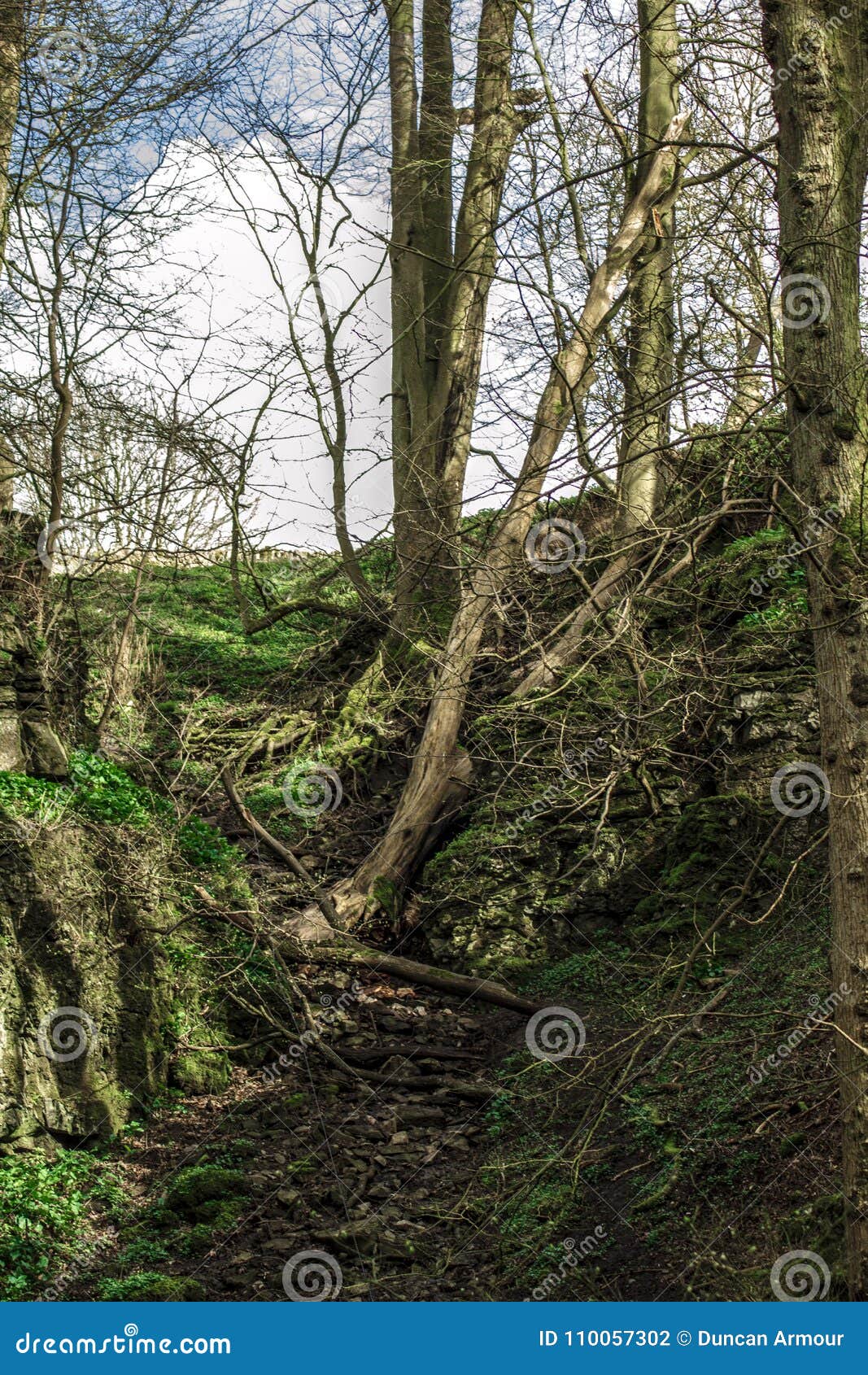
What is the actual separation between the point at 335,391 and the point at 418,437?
84.7 inches

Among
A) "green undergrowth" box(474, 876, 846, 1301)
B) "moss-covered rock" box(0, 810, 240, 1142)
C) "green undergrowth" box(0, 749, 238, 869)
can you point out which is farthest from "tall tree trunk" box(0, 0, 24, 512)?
"green undergrowth" box(474, 876, 846, 1301)

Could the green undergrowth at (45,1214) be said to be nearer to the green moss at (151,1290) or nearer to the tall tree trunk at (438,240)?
the green moss at (151,1290)

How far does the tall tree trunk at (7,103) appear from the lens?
8445 mm

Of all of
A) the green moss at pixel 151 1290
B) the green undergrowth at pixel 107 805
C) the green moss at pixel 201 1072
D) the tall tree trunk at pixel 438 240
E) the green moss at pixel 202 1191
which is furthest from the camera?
the tall tree trunk at pixel 438 240

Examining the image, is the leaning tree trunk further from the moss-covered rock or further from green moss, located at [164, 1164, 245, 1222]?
the moss-covered rock

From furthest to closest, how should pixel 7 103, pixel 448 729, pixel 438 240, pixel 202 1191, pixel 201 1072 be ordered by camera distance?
1. pixel 438 240
2. pixel 448 729
3. pixel 7 103
4. pixel 201 1072
5. pixel 202 1191

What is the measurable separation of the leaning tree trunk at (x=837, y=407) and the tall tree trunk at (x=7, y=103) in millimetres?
5971

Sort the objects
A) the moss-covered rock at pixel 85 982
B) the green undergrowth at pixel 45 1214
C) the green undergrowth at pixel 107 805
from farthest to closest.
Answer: the green undergrowth at pixel 107 805, the moss-covered rock at pixel 85 982, the green undergrowth at pixel 45 1214

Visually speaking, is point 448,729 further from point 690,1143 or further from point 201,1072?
point 690,1143

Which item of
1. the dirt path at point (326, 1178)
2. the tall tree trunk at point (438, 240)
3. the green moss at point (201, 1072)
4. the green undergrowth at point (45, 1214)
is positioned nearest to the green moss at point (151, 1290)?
the dirt path at point (326, 1178)

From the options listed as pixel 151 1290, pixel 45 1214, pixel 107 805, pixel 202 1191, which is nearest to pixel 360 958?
pixel 107 805

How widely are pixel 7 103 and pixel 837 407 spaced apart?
24.9 feet

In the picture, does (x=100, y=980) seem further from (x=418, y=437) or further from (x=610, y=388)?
(x=418, y=437)

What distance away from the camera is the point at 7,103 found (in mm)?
9016
